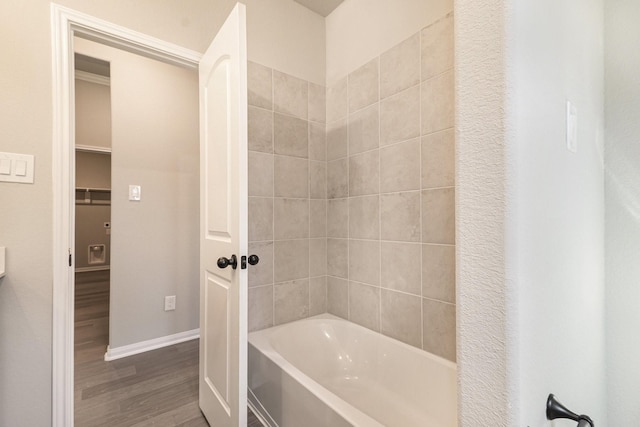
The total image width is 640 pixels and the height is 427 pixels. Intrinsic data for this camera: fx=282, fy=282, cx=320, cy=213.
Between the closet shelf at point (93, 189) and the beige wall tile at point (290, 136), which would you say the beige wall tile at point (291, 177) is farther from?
the closet shelf at point (93, 189)

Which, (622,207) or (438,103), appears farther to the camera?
(438,103)

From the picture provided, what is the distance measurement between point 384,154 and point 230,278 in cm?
113

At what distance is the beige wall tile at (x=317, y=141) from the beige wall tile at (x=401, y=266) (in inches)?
32.8

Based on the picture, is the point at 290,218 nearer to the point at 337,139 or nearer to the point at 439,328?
the point at 337,139

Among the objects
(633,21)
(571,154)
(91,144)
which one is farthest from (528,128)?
(91,144)

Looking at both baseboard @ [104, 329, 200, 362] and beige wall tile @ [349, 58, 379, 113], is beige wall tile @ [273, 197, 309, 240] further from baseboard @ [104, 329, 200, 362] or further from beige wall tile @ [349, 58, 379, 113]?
baseboard @ [104, 329, 200, 362]

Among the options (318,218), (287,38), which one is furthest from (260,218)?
(287,38)

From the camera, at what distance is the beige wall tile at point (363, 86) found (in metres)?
1.80

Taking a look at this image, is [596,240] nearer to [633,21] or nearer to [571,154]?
[571,154]

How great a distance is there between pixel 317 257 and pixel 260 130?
99 cm

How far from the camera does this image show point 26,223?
48.6 inches

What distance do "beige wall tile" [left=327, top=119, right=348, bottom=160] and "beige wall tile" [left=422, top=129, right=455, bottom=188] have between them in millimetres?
650

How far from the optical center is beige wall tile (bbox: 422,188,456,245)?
140 centimetres

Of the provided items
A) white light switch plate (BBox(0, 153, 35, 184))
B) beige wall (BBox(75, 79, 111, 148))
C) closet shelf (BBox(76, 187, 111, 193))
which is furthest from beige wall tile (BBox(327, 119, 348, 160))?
closet shelf (BBox(76, 187, 111, 193))
